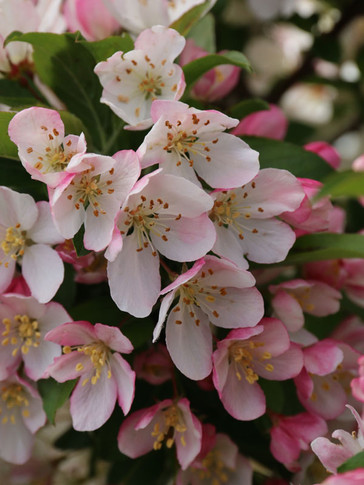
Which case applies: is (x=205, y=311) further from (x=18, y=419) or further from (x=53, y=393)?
(x=18, y=419)

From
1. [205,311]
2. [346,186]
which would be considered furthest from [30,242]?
[346,186]

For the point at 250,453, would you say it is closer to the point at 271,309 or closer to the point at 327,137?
the point at 271,309

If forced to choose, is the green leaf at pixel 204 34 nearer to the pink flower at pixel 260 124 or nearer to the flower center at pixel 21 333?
the pink flower at pixel 260 124

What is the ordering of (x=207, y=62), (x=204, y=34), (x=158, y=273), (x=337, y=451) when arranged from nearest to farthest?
(x=337, y=451) → (x=158, y=273) → (x=207, y=62) → (x=204, y=34)

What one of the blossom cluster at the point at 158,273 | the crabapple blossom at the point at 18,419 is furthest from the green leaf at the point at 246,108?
the crabapple blossom at the point at 18,419

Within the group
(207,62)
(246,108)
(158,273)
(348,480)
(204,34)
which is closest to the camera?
(348,480)

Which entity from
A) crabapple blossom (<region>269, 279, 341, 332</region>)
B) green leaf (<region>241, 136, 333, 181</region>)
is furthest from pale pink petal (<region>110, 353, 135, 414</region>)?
green leaf (<region>241, 136, 333, 181</region>)
